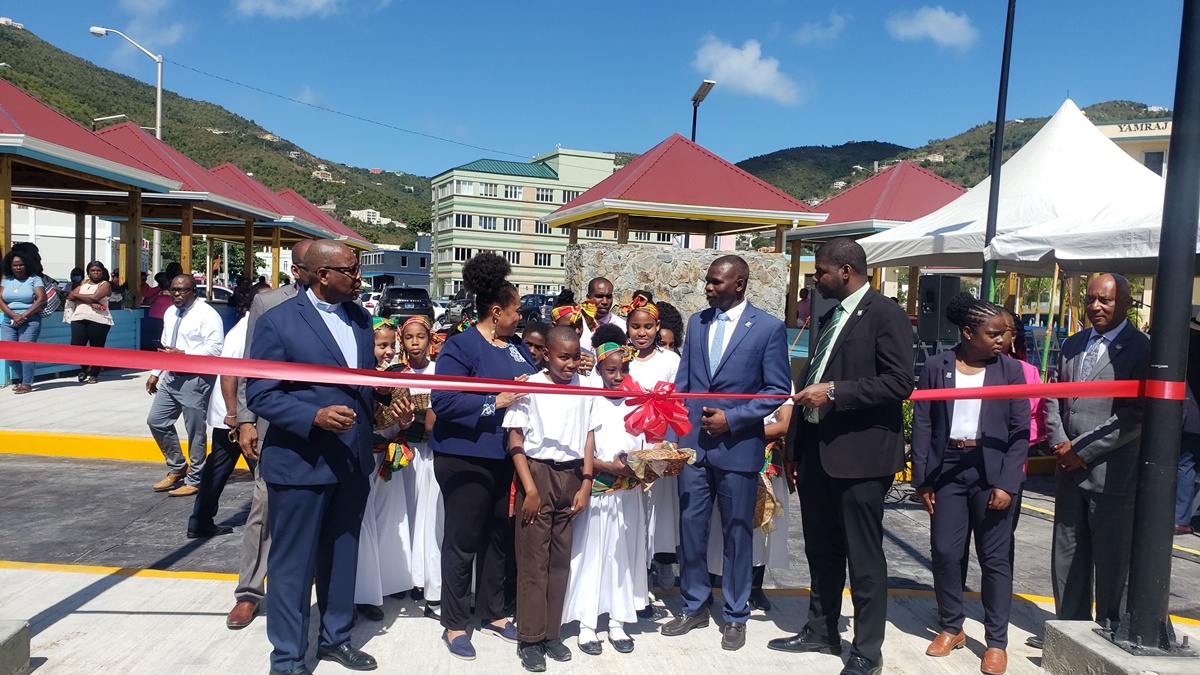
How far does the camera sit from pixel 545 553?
4.15 m

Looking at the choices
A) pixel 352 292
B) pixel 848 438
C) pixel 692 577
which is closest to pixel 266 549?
pixel 352 292

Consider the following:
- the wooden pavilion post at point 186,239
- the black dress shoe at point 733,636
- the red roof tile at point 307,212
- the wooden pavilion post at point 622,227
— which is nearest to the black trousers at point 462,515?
the black dress shoe at point 733,636

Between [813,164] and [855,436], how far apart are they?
123 metres

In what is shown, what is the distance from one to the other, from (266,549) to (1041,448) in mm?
8088

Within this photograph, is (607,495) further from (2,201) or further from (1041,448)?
(2,201)

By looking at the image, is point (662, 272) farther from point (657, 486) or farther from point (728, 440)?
point (728, 440)

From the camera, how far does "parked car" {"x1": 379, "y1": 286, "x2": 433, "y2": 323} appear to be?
26036 mm

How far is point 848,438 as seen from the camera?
409cm

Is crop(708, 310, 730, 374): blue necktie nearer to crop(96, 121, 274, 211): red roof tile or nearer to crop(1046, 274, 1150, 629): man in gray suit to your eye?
crop(1046, 274, 1150, 629): man in gray suit

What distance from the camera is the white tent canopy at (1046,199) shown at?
914 cm

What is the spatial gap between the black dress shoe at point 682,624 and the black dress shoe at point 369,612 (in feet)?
5.12

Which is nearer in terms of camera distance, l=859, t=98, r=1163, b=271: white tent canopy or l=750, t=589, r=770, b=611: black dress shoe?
l=750, t=589, r=770, b=611: black dress shoe

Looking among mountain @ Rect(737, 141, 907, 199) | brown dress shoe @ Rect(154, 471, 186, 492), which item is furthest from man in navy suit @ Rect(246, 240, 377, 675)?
mountain @ Rect(737, 141, 907, 199)

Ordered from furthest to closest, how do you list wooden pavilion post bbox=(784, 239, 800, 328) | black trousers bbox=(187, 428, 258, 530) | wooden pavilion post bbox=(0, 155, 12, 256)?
wooden pavilion post bbox=(784, 239, 800, 328) < wooden pavilion post bbox=(0, 155, 12, 256) < black trousers bbox=(187, 428, 258, 530)
